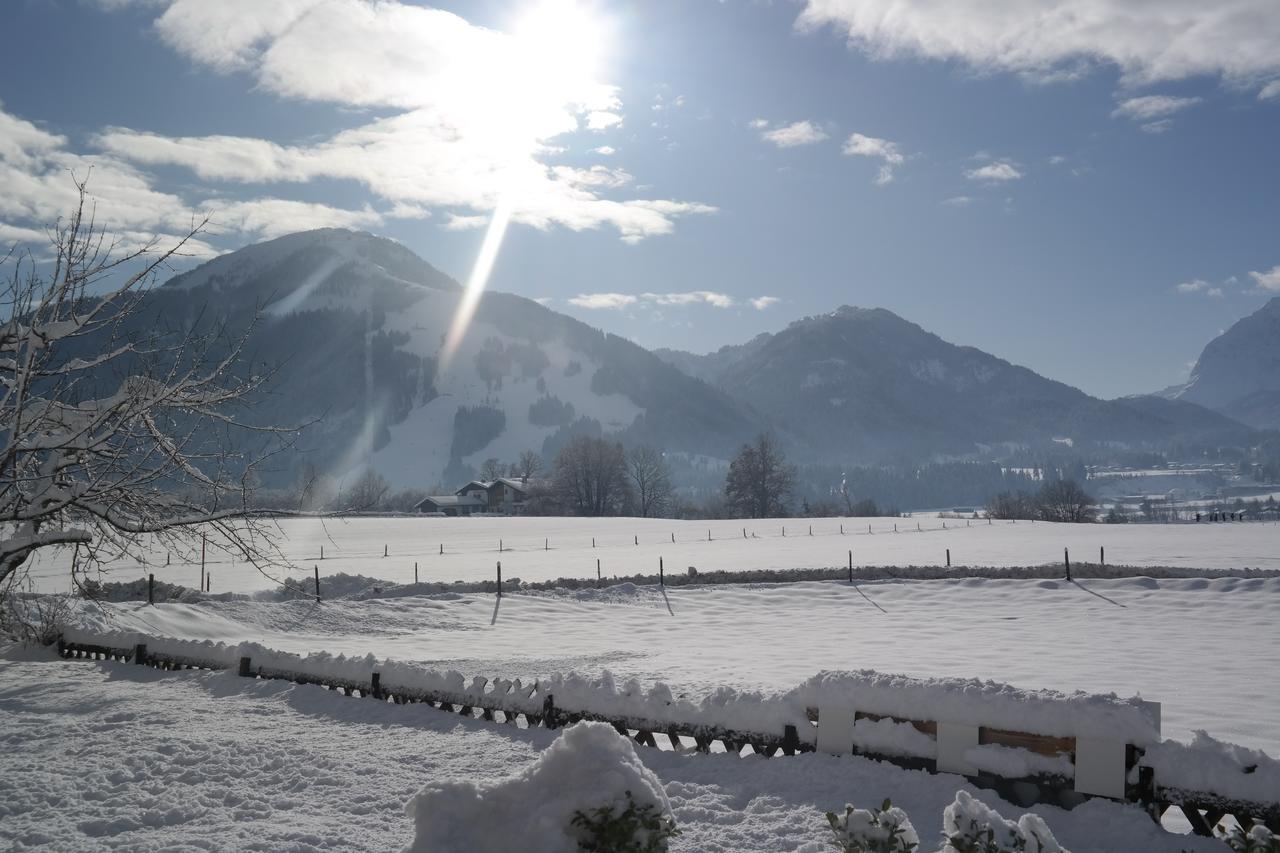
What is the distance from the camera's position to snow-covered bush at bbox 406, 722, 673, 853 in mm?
4996

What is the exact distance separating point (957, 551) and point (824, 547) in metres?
8.81

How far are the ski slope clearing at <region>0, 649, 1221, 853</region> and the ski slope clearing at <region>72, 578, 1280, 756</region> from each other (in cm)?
412

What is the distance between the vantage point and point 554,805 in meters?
5.14

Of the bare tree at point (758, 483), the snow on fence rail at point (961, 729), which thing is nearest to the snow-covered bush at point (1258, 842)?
the snow on fence rail at point (961, 729)

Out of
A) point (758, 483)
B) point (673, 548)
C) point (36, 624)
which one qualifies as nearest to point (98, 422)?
point (36, 624)

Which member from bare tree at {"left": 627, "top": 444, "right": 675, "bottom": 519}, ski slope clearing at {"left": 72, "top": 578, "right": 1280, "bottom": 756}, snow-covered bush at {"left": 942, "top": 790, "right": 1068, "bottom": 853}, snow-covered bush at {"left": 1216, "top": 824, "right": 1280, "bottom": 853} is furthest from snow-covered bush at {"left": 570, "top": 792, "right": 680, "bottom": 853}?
bare tree at {"left": 627, "top": 444, "right": 675, "bottom": 519}

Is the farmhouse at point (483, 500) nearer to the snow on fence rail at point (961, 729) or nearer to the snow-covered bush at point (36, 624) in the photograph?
the snow-covered bush at point (36, 624)

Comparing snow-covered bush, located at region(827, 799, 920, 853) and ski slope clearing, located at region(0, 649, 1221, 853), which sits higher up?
snow-covered bush, located at region(827, 799, 920, 853)

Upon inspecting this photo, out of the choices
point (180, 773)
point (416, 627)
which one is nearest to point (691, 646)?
point (416, 627)

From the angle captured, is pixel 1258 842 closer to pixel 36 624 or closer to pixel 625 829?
pixel 625 829

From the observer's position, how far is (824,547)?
54750 millimetres

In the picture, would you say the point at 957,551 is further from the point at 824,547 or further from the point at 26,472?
the point at 26,472

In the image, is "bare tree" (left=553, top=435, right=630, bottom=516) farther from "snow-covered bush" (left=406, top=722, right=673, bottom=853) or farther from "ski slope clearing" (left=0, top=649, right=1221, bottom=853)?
"snow-covered bush" (left=406, top=722, right=673, bottom=853)

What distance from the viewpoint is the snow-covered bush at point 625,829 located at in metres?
4.85
